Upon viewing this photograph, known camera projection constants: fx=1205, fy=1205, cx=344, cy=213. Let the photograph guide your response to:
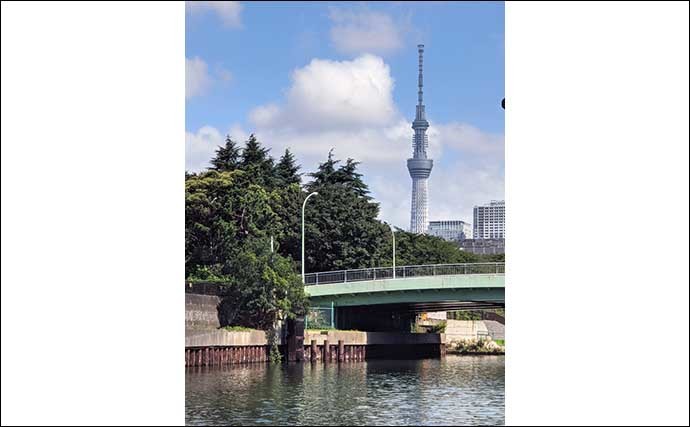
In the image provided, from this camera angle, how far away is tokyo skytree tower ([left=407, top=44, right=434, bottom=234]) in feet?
494

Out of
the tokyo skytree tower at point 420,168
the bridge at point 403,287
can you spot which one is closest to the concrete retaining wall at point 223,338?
the bridge at point 403,287

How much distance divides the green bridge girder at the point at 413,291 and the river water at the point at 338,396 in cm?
657

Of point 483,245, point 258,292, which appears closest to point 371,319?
point 258,292

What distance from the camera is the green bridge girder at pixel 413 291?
33625mm

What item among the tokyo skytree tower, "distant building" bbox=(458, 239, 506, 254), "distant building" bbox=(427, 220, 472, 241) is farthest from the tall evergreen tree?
"distant building" bbox=(427, 220, 472, 241)

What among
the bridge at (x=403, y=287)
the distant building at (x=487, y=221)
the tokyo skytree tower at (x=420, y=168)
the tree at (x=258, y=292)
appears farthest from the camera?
the distant building at (x=487, y=221)

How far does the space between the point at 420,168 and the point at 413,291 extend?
123 m

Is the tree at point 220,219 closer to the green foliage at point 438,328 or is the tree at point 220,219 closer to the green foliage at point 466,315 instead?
the green foliage at point 438,328

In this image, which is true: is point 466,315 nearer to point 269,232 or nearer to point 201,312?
point 269,232
